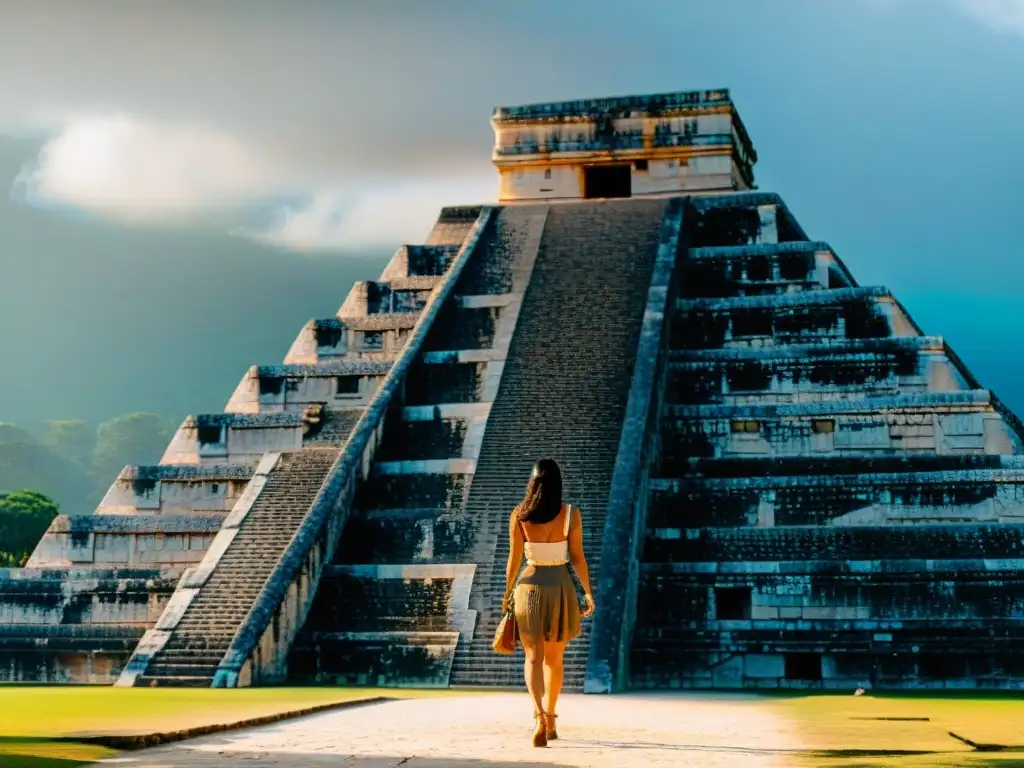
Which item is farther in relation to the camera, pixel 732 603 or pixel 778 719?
pixel 732 603

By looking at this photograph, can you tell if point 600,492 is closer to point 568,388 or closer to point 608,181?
point 568,388

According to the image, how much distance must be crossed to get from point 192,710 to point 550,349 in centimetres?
904

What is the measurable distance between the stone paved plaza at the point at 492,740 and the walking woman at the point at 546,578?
435 millimetres

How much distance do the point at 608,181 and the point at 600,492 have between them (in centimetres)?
955

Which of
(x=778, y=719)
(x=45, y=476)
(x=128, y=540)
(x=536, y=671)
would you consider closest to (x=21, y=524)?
(x=128, y=540)

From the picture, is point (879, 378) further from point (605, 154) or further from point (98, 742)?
point (98, 742)

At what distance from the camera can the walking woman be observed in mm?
7781

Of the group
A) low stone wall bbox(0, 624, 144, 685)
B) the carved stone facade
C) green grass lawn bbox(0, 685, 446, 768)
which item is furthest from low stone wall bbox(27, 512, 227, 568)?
the carved stone facade

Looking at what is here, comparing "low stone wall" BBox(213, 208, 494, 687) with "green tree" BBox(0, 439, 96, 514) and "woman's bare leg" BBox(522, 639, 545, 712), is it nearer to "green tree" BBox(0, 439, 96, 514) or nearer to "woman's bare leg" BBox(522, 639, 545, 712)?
"woman's bare leg" BBox(522, 639, 545, 712)

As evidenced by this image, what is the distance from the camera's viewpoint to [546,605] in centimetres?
781

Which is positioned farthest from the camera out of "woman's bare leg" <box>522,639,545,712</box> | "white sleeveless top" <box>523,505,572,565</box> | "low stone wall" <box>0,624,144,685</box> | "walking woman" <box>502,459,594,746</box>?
"low stone wall" <box>0,624,144,685</box>

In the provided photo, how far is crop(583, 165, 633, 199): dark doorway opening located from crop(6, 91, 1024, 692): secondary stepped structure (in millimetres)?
1680

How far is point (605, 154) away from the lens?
76.9ft

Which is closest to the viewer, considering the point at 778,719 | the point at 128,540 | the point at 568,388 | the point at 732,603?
the point at 778,719
